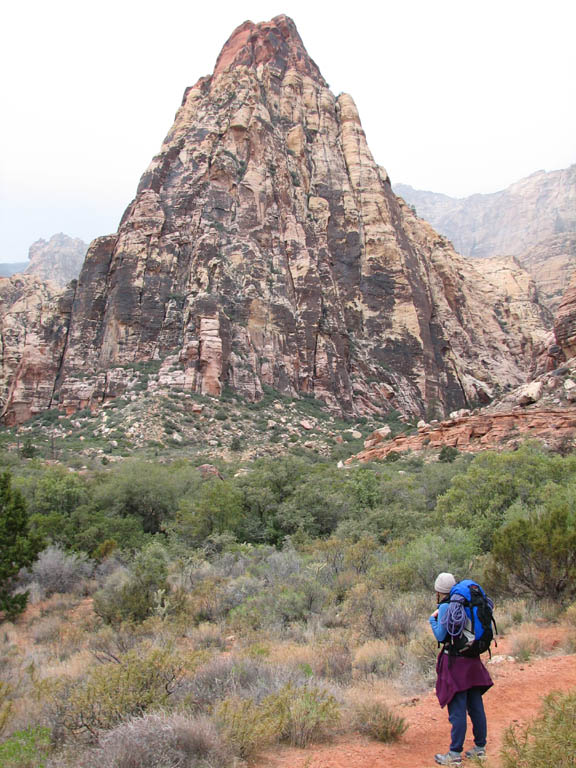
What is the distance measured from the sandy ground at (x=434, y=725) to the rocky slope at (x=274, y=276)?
36.2m

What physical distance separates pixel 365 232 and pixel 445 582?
59.7 m

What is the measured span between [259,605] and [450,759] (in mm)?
5778

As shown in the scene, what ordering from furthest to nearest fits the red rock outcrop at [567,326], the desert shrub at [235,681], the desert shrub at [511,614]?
the red rock outcrop at [567,326], the desert shrub at [511,614], the desert shrub at [235,681]

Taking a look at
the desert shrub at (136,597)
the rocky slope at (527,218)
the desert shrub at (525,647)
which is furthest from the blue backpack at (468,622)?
the rocky slope at (527,218)

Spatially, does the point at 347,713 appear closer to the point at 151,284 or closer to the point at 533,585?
the point at 533,585

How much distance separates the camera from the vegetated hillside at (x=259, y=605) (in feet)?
15.2

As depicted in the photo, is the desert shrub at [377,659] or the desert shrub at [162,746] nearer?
the desert shrub at [162,746]

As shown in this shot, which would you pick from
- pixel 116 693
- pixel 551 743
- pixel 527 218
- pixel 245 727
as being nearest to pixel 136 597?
pixel 116 693

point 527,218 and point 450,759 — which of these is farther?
point 527,218

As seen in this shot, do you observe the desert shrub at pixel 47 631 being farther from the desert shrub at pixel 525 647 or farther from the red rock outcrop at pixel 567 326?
the red rock outcrop at pixel 567 326

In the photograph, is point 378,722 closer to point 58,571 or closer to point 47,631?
point 47,631

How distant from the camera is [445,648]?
4.39 meters

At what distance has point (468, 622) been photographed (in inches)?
166

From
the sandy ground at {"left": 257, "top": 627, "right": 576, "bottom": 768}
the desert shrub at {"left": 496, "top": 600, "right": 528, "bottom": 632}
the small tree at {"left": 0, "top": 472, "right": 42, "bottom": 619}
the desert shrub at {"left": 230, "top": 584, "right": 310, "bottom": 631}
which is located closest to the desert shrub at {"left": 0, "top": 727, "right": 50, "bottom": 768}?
the sandy ground at {"left": 257, "top": 627, "right": 576, "bottom": 768}
